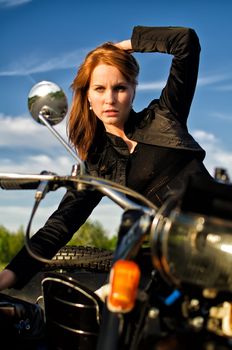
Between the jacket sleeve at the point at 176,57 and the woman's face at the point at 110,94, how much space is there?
220mm

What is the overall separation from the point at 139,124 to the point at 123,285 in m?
1.92

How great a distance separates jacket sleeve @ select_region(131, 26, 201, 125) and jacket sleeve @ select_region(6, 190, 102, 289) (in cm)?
74

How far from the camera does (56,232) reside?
3.30m

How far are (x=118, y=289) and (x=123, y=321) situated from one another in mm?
237

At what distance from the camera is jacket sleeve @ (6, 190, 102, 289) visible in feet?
9.85

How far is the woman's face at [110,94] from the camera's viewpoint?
12.2ft

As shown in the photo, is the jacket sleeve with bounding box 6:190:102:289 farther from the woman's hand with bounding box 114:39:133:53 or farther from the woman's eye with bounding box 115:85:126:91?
the woman's hand with bounding box 114:39:133:53

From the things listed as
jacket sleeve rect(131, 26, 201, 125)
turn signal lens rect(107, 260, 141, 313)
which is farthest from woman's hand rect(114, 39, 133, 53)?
turn signal lens rect(107, 260, 141, 313)

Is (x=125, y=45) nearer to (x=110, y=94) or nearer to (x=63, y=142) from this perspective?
(x=110, y=94)

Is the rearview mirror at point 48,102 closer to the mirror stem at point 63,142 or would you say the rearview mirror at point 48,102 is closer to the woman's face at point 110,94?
the mirror stem at point 63,142

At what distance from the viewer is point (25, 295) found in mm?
3693

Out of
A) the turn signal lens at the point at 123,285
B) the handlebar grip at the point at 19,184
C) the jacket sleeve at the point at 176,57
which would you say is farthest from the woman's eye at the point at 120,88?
the turn signal lens at the point at 123,285

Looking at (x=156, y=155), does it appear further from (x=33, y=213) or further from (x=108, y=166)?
(x=33, y=213)

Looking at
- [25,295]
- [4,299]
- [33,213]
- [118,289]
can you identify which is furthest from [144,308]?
[25,295]
